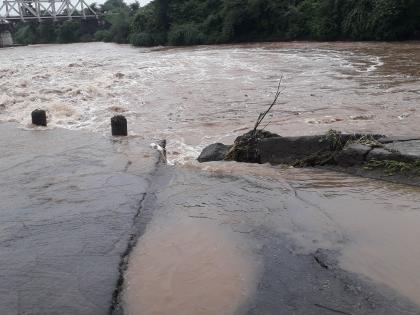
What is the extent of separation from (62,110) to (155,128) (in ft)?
7.82

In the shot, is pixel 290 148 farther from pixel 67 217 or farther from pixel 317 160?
pixel 67 217

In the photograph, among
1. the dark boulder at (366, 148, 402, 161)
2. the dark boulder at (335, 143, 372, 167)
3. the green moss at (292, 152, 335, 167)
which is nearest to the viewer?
the dark boulder at (366, 148, 402, 161)

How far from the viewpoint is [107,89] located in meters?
14.3

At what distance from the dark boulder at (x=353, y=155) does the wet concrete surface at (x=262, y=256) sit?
1.02 metres

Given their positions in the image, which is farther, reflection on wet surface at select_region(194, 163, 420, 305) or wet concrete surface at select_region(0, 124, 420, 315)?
reflection on wet surface at select_region(194, 163, 420, 305)

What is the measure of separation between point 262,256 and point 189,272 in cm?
55

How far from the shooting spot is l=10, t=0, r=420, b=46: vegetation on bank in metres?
29.7

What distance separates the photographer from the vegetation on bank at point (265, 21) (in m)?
29.7

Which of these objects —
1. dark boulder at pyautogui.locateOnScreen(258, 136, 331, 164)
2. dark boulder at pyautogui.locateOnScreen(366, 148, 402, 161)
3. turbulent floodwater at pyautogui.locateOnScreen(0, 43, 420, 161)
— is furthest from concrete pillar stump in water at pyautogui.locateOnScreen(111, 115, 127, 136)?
dark boulder at pyautogui.locateOnScreen(366, 148, 402, 161)

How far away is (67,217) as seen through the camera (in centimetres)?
419

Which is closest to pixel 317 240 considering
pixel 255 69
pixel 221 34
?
pixel 255 69

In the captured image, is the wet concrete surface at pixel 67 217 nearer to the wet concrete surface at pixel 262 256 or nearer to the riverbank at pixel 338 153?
the wet concrete surface at pixel 262 256

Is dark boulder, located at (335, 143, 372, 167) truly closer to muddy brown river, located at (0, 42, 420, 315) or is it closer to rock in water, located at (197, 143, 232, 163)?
muddy brown river, located at (0, 42, 420, 315)

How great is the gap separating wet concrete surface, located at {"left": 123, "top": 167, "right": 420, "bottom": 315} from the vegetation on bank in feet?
93.2
